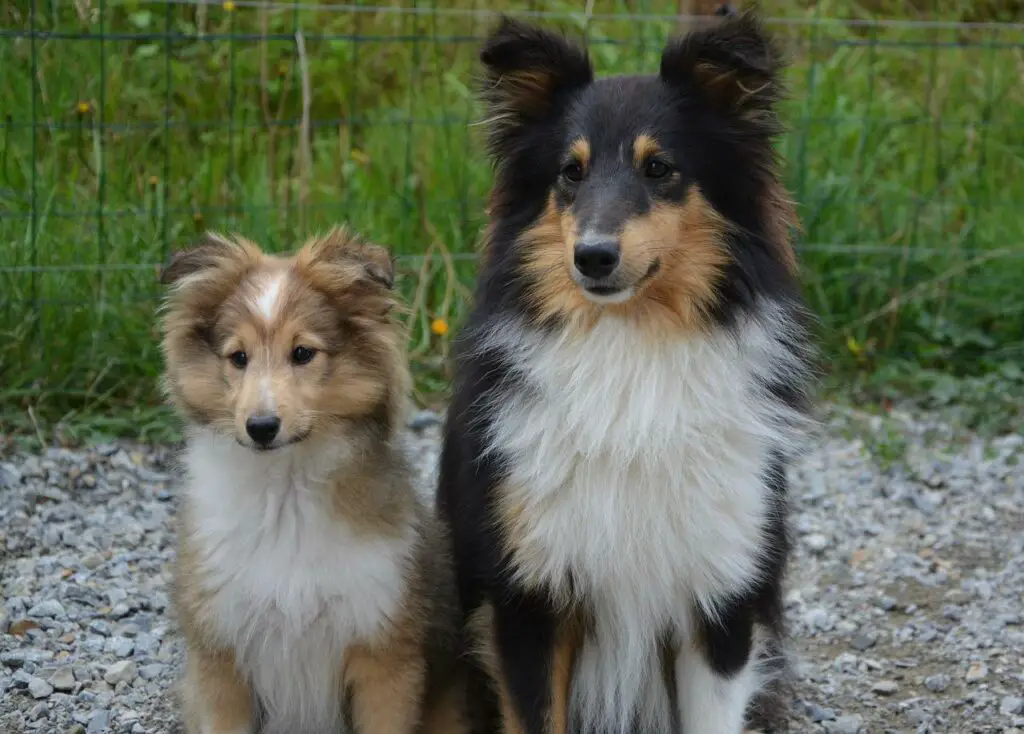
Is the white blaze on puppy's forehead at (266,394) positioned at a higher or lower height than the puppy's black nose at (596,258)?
lower

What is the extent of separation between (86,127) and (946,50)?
5.33 metres

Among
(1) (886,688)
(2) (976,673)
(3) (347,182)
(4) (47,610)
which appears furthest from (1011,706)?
(3) (347,182)

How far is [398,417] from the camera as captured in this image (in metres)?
3.60

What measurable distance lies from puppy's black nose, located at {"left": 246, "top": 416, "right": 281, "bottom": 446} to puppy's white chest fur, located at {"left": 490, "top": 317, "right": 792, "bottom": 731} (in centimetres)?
59

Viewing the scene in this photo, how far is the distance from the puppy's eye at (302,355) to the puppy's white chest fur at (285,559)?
8.7 inches

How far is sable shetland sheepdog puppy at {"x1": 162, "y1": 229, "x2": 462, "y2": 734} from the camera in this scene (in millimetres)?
3400

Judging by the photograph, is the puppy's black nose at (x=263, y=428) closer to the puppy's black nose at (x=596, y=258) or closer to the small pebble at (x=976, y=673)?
the puppy's black nose at (x=596, y=258)

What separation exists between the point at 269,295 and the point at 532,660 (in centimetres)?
113

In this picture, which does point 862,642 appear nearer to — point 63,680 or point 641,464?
point 641,464

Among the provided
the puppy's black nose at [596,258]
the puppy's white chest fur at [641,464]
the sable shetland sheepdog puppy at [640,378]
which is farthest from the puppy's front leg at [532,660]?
the puppy's black nose at [596,258]

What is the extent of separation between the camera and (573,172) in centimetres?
343

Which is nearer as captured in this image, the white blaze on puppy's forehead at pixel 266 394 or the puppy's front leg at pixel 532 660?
the white blaze on puppy's forehead at pixel 266 394

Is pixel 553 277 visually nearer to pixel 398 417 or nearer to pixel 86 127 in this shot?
pixel 398 417

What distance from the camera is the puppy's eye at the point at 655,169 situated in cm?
337
